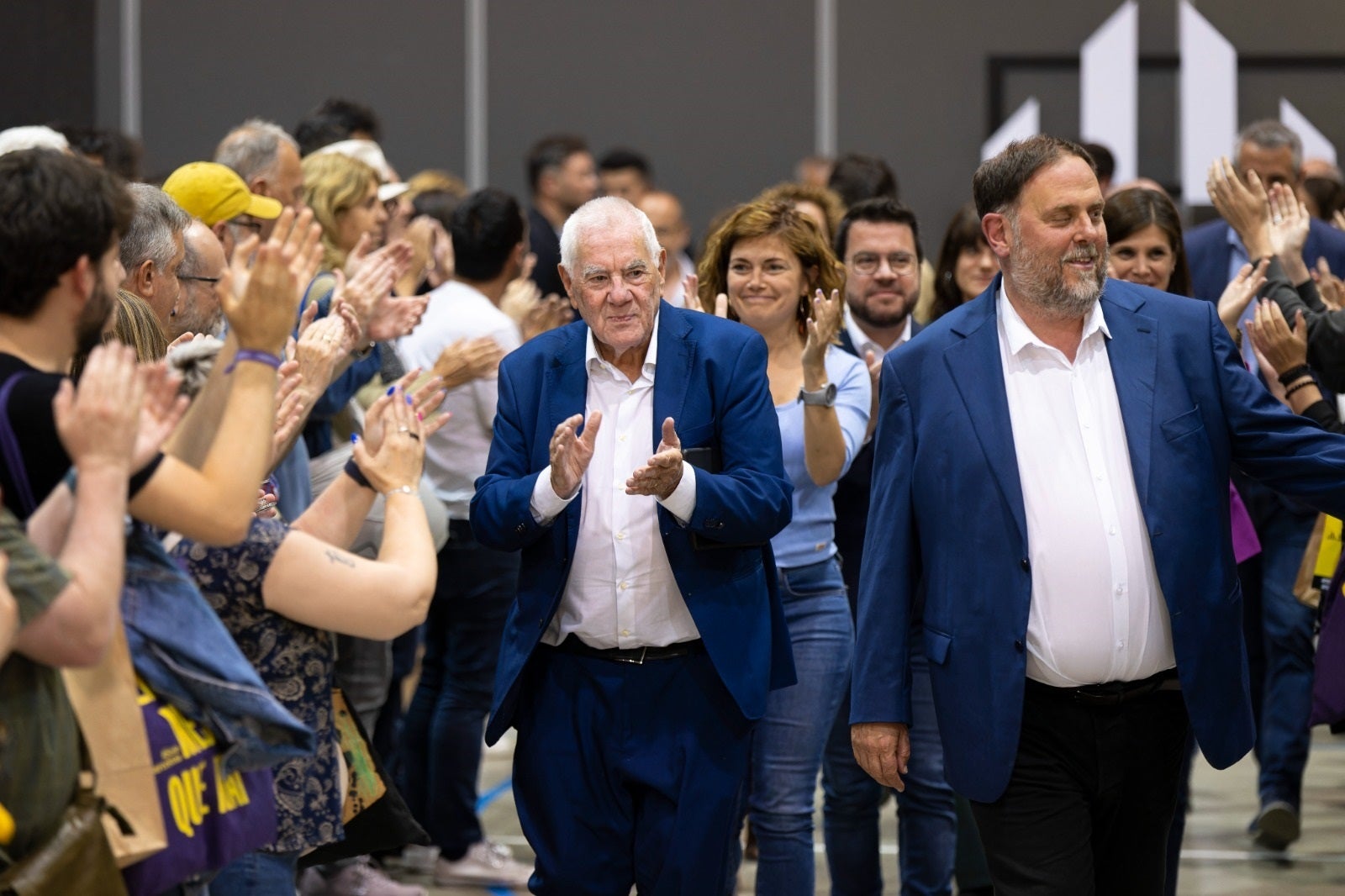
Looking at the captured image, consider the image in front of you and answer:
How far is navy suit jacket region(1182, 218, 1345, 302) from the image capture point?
17.6 ft

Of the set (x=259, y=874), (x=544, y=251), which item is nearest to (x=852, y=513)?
(x=259, y=874)

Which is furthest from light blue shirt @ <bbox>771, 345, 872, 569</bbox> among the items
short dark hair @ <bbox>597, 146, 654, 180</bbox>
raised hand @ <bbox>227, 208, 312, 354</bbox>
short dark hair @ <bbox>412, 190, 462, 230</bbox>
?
short dark hair @ <bbox>597, 146, 654, 180</bbox>

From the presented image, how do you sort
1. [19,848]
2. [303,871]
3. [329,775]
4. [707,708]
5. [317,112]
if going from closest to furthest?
1. [19,848]
2. [329,775]
3. [707,708]
4. [303,871]
5. [317,112]

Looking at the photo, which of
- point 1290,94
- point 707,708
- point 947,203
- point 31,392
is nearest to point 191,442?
point 31,392

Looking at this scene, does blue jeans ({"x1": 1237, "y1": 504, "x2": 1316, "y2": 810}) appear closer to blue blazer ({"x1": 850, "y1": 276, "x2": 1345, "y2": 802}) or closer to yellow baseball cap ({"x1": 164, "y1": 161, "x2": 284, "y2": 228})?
blue blazer ({"x1": 850, "y1": 276, "x2": 1345, "y2": 802})

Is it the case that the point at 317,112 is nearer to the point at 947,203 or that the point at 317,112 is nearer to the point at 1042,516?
the point at 947,203

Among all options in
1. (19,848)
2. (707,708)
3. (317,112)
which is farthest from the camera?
(317,112)

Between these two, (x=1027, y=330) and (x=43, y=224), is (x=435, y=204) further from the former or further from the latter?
(x=43, y=224)

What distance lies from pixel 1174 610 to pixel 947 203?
271 inches

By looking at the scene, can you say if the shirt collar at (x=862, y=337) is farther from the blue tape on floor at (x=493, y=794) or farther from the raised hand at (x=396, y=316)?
the blue tape on floor at (x=493, y=794)

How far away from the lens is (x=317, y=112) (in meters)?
6.83

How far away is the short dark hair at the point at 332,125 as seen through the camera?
240 inches

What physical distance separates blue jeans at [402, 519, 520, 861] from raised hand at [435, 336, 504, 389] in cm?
48

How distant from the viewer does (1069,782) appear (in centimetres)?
299
